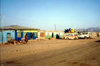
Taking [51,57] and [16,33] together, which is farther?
[16,33]

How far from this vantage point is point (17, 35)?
25.1 metres

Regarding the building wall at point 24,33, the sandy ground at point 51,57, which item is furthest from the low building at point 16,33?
the sandy ground at point 51,57

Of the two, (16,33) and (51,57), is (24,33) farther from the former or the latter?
(51,57)

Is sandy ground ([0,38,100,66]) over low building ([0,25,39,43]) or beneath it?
beneath

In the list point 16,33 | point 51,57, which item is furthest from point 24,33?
point 51,57

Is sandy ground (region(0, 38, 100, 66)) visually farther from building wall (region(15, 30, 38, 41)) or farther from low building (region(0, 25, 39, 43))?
building wall (region(15, 30, 38, 41))

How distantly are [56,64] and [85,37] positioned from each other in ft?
97.0

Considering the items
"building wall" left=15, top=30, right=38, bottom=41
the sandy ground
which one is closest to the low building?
"building wall" left=15, top=30, right=38, bottom=41

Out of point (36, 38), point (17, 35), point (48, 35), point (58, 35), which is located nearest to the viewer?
point (17, 35)

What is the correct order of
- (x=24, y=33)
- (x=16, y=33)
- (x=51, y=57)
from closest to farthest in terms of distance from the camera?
(x=51, y=57), (x=16, y=33), (x=24, y=33)

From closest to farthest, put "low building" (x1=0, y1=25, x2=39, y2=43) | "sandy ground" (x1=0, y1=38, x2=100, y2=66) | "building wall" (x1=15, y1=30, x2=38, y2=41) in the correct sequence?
1. "sandy ground" (x1=0, y1=38, x2=100, y2=66)
2. "low building" (x1=0, y1=25, x2=39, y2=43)
3. "building wall" (x1=15, y1=30, x2=38, y2=41)

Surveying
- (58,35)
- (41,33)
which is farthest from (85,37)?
(41,33)

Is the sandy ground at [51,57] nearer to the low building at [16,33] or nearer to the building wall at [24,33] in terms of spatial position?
the low building at [16,33]

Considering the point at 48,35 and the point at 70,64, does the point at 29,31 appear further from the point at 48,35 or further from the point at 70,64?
the point at 70,64
